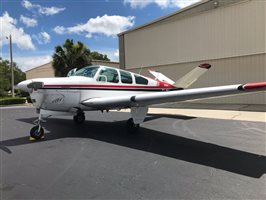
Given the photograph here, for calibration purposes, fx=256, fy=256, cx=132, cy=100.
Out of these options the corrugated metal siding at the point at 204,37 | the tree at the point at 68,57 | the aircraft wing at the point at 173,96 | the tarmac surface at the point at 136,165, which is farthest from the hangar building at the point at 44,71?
the tarmac surface at the point at 136,165

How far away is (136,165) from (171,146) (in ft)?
5.38

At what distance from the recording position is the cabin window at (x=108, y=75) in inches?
325

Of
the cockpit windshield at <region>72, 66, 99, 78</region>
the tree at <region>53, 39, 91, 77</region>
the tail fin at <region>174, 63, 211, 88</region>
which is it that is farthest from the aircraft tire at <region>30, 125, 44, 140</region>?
the tree at <region>53, 39, 91, 77</region>

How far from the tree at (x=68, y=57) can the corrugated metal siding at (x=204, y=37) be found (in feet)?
30.7

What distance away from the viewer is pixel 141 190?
3725 mm

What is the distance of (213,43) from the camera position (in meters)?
17.3

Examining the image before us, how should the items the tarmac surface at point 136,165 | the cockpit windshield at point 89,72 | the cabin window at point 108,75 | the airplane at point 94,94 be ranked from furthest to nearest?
the cabin window at point 108,75 < the cockpit windshield at point 89,72 < the airplane at point 94,94 < the tarmac surface at point 136,165

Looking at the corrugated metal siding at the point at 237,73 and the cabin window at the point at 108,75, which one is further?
the corrugated metal siding at the point at 237,73

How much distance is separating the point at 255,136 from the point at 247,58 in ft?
32.2

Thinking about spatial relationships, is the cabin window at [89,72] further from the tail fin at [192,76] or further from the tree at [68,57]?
the tree at [68,57]

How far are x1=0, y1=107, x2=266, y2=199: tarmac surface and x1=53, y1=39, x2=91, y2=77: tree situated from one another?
22.9 metres

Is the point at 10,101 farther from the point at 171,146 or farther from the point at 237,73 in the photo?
the point at 171,146

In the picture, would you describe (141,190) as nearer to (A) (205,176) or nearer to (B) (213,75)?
(A) (205,176)

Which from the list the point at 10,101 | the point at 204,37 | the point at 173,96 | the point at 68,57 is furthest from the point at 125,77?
the point at 68,57
